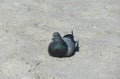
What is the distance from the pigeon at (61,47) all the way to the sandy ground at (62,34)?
12 cm

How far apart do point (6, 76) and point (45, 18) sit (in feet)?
7.95

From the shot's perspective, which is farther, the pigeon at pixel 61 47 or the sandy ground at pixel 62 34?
the pigeon at pixel 61 47

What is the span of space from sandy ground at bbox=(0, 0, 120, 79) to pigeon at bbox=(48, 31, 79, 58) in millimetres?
118

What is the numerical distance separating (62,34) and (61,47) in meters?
1.12

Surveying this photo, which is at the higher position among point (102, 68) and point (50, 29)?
point (50, 29)

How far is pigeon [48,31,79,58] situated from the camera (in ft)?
24.6

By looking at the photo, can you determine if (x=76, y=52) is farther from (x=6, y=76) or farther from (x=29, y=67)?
(x=6, y=76)

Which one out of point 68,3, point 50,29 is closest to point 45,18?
point 50,29

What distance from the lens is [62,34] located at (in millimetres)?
8586

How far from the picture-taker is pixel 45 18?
9102 millimetres

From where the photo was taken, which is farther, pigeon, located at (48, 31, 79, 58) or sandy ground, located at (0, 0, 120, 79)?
pigeon, located at (48, 31, 79, 58)

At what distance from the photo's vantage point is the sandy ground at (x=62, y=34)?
7.27m

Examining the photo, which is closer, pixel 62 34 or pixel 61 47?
pixel 61 47

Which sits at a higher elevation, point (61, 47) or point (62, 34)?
point (62, 34)
